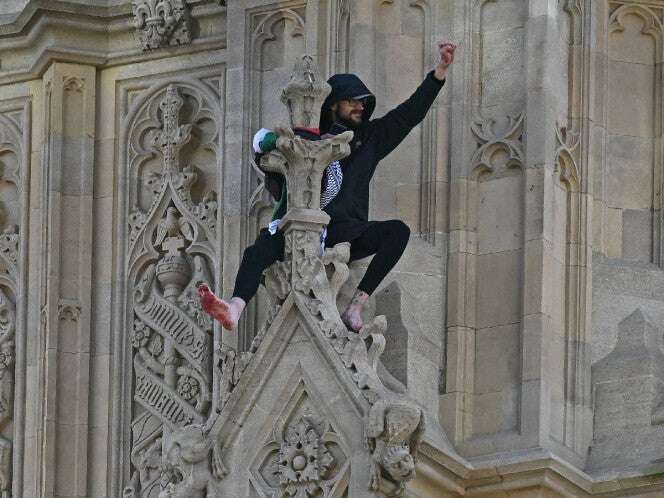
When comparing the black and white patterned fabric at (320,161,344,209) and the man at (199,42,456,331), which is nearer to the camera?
the man at (199,42,456,331)

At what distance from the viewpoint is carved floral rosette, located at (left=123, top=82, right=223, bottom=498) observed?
24.4 metres

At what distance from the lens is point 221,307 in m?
22.3

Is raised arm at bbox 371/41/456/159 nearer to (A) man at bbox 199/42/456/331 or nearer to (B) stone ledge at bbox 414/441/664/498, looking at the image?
(A) man at bbox 199/42/456/331

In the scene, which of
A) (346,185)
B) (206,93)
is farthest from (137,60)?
(346,185)

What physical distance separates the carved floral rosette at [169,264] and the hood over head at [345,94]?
60.4 inches

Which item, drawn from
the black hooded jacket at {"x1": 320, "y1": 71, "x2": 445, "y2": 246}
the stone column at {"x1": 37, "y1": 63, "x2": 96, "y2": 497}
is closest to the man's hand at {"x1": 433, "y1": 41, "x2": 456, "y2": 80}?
the black hooded jacket at {"x1": 320, "y1": 71, "x2": 445, "y2": 246}

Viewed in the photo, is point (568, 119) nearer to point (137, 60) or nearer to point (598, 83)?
point (598, 83)

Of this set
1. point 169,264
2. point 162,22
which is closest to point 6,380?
point 169,264

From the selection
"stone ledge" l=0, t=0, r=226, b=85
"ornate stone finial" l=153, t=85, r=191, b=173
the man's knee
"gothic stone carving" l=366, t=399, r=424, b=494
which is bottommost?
"gothic stone carving" l=366, t=399, r=424, b=494

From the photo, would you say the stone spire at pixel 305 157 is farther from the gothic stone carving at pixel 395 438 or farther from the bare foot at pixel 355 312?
the gothic stone carving at pixel 395 438

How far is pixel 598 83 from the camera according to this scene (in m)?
24.0

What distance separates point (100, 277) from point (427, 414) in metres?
2.81

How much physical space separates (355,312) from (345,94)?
3.88 feet

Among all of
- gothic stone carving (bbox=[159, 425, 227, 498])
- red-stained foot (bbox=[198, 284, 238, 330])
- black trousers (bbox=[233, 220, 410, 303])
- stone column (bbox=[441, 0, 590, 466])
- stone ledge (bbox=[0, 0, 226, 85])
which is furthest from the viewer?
stone ledge (bbox=[0, 0, 226, 85])
